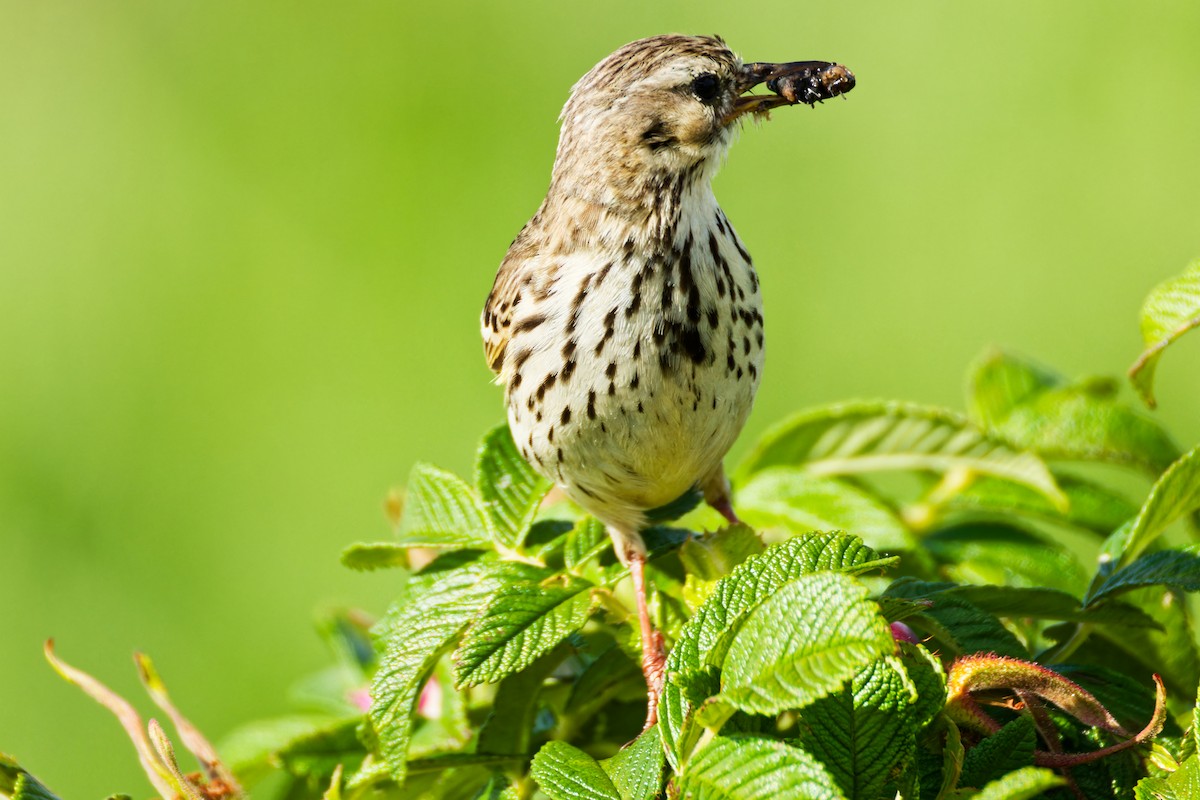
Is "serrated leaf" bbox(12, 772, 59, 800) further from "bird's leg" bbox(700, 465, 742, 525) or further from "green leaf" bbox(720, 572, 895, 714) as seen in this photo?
"bird's leg" bbox(700, 465, 742, 525)

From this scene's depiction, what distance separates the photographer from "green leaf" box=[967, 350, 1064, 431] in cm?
280

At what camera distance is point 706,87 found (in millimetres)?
2824

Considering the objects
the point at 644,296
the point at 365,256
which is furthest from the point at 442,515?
the point at 365,256

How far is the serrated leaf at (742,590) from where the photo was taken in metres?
1.63

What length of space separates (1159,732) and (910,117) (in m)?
6.54

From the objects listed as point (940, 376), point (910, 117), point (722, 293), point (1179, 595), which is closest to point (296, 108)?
point (910, 117)

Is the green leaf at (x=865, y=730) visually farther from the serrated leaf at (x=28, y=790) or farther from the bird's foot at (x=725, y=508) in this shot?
the bird's foot at (x=725, y=508)

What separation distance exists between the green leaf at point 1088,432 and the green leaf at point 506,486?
88 cm

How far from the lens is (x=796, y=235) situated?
7574 mm

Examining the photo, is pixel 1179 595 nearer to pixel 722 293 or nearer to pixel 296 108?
pixel 722 293

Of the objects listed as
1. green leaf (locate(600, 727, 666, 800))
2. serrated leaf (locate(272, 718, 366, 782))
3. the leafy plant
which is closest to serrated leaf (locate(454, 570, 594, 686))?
the leafy plant

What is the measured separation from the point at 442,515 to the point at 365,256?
592 cm

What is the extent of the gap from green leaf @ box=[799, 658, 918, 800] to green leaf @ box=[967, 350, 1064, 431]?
125 centimetres

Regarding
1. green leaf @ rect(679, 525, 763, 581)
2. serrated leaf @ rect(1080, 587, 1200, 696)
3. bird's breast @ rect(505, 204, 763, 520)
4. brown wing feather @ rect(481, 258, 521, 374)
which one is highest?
brown wing feather @ rect(481, 258, 521, 374)
